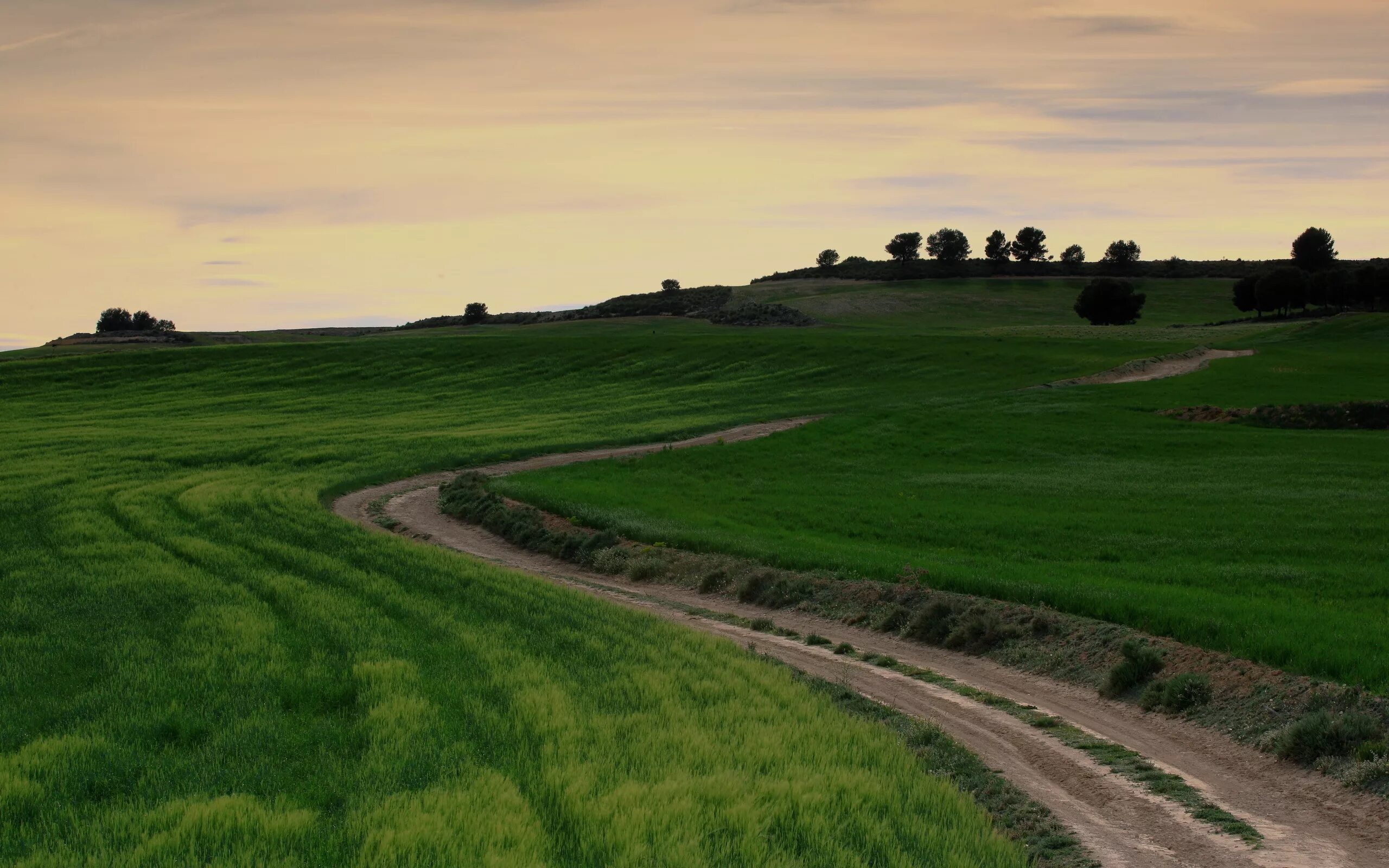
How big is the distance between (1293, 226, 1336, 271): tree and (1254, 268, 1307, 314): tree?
163ft

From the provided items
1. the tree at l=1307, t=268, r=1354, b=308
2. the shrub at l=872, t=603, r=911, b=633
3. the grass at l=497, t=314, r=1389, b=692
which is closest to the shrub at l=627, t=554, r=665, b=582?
the grass at l=497, t=314, r=1389, b=692

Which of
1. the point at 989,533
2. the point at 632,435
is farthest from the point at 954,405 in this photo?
the point at 989,533

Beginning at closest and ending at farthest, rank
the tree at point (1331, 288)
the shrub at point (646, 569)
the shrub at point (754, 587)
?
the shrub at point (754, 587), the shrub at point (646, 569), the tree at point (1331, 288)

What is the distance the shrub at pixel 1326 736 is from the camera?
11.0 metres

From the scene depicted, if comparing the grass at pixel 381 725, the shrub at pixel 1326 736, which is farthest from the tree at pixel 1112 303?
the shrub at pixel 1326 736

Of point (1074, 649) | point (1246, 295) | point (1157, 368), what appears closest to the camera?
point (1074, 649)

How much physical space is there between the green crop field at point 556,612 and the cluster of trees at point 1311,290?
64.4 metres

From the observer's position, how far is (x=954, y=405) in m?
51.2

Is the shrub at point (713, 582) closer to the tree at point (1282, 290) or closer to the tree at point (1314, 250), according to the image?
the tree at point (1282, 290)

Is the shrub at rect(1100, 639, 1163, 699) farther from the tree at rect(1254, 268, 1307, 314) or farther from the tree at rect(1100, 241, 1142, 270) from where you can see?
the tree at rect(1100, 241, 1142, 270)

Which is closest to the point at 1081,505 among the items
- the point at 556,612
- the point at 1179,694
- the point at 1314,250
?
the point at 1179,694

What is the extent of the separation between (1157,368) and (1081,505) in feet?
141

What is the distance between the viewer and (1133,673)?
1399 cm

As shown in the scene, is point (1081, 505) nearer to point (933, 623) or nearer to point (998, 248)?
point (933, 623)
